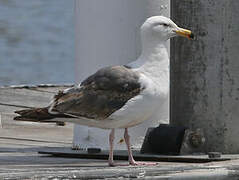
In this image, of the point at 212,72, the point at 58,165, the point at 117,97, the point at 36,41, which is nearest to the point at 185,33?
the point at 212,72

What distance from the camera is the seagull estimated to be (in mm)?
8445

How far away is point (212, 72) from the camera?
927cm

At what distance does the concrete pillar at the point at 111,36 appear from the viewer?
9828 mm

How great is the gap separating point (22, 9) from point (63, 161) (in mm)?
32115

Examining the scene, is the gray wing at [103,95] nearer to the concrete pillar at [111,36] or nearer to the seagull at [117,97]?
the seagull at [117,97]

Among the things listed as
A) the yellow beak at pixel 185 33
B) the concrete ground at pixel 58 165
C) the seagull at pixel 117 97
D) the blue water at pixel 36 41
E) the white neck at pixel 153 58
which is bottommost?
the blue water at pixel 36 41

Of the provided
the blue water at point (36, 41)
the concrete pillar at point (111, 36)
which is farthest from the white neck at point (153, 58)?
the blue water at point (36, 41)

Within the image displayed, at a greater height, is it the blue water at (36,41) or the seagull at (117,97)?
the seagull at (117,97)

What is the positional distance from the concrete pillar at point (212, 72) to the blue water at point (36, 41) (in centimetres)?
1645

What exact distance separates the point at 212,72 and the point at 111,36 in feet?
3.42

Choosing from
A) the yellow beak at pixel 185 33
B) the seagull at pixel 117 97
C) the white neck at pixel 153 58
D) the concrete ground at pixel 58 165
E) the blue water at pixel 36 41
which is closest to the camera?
the concrete ground at pixel 58 165

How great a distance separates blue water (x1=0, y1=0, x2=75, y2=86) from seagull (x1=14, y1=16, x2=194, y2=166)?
17.1 metres

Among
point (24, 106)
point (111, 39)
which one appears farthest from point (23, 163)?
point (24, 106)

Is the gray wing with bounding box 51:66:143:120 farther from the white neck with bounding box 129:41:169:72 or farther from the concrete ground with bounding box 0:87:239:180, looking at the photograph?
the concrete ground with bounding box 0:87:239:180
